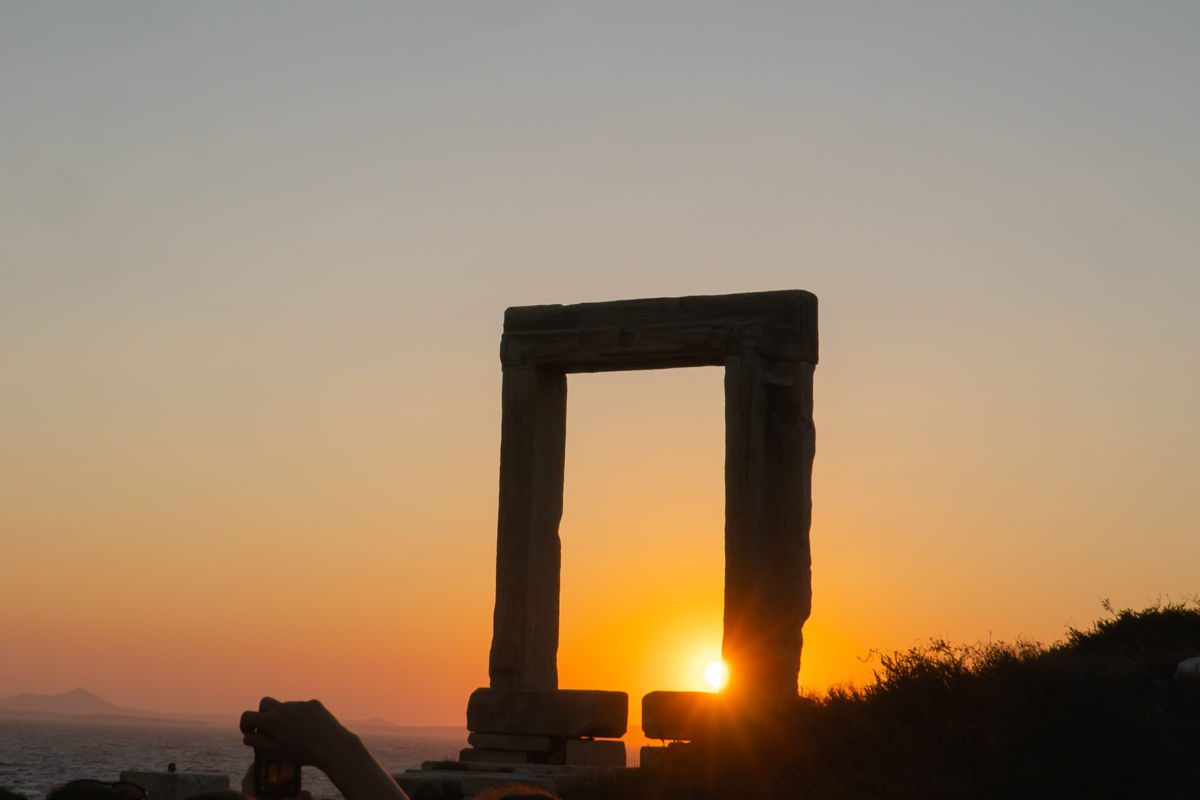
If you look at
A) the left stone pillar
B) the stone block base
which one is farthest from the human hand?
the left stone pillar

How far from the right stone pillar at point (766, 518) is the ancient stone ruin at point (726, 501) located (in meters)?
0.01

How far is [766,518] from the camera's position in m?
15.6

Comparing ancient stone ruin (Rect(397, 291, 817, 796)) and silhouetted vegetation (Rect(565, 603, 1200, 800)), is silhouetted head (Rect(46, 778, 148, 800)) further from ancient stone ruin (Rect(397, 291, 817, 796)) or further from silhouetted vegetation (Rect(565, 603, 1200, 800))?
ancient stone ruin (Rect(397, 291, 817, 796))

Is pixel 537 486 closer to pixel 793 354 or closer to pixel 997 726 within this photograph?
pixel 793 354

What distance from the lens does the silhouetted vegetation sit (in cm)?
1135

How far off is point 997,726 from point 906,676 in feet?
5.25

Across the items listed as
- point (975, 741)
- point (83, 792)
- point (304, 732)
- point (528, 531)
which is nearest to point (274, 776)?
point (304, 732)

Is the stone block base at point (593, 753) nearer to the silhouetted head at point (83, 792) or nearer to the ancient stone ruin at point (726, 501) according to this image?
the ancient stone ruin at point (726, 501)

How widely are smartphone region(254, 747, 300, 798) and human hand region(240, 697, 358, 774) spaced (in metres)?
0.15

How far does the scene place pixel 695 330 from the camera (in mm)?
16047

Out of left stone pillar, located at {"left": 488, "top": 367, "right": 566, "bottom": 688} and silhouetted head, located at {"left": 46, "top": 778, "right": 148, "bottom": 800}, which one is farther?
left stone pillar, located at {"left": 488, "top": 367, "right": 566, "bottom": 688}

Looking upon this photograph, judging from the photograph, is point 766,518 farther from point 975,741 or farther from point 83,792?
point 83,792

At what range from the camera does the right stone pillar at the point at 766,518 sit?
50.0 feet

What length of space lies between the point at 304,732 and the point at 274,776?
0.86 ft
